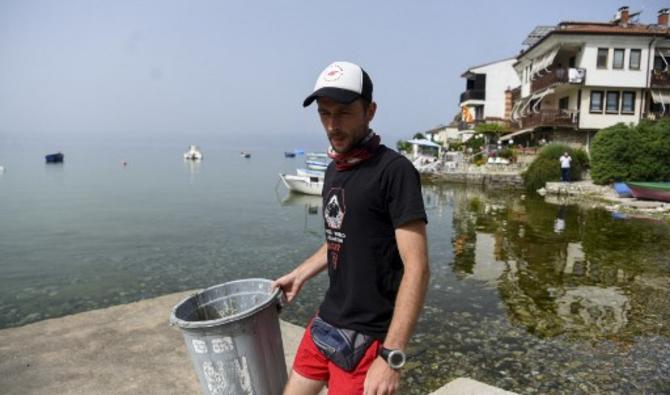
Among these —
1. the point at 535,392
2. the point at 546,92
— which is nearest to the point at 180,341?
the point at 535,392

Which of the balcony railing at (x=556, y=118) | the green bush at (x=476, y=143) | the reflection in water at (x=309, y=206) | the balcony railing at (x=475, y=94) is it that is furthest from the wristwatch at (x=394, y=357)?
the balcony railing at (x=475, y=94)

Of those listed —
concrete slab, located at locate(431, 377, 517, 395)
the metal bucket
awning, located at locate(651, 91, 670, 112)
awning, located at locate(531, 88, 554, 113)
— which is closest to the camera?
the metal bucket

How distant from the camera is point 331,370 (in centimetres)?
255

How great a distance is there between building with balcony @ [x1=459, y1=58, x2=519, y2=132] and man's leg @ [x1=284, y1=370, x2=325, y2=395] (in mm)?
53843

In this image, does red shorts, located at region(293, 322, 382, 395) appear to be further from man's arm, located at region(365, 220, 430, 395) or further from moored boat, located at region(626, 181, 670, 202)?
moored boat, located at region(626, 181, 670, 202)

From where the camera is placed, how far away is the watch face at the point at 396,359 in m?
2.18

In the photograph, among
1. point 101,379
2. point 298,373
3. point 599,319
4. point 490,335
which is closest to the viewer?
point 298,373

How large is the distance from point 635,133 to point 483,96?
1150 inches

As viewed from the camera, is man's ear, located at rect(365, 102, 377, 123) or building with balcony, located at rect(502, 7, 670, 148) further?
building with balcony, located at rect(502, 7, 670, 148)

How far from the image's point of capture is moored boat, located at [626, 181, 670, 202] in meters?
22.3

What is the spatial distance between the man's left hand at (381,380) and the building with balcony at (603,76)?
3674cm

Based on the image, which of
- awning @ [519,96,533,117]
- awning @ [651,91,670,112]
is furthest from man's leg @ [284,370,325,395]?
awning @ [519,96,533,117]

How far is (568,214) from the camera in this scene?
2198cm

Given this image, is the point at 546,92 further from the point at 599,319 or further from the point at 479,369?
the point at 479,369
